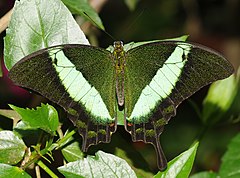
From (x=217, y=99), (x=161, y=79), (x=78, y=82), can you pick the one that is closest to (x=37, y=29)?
(x=78, y=82)

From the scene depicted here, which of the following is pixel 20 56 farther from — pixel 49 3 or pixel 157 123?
pixel 157 123

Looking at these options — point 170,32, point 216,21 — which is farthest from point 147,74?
point 216,21

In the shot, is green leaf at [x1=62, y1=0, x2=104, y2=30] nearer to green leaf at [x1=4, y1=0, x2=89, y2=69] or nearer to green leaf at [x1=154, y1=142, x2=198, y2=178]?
green leaf at [x1=4, y1=0, x2=89, y2=69]

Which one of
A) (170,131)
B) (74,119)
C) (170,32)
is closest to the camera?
(74,119)

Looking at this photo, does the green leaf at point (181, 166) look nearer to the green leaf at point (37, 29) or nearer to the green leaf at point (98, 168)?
the green leaf at point (98, 168)

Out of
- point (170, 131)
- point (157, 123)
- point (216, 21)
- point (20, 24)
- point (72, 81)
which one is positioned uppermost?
point (20, 24)

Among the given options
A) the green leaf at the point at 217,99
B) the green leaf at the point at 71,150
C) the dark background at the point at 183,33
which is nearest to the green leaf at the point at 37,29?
the green leaf at the point at 71,150

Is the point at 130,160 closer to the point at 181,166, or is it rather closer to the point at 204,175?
the point at 181,166
